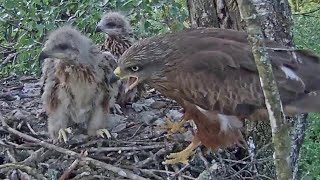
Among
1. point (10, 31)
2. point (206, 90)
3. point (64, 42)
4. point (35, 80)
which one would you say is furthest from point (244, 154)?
point (10, 31)

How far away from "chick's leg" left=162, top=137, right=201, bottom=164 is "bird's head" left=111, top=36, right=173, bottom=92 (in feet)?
1.77

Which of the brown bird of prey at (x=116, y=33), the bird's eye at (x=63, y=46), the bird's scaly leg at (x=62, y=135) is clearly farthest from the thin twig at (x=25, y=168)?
the brown bird of prey at (x=116, y=33)

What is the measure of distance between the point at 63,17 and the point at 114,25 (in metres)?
0.87

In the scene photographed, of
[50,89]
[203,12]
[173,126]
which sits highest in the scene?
[203,12]

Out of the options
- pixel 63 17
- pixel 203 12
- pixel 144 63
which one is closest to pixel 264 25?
pixel 203 12

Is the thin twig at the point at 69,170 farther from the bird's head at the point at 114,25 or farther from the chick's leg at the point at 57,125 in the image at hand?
the bird's head at the point at 114,25

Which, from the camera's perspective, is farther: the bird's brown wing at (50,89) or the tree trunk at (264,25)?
the bird's brown wing at (50,89)

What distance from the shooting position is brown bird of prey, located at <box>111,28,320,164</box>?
3.94 metres

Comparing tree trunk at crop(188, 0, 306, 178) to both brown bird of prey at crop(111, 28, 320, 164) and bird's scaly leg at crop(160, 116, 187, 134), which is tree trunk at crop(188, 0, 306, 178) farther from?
bird's scaly leg at crop(160, 116, 187, 134)

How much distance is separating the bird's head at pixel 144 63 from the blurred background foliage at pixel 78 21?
0.98m

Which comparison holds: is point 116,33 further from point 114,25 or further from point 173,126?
point 173,126

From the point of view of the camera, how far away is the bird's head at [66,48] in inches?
180

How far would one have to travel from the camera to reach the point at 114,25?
5.79 metres

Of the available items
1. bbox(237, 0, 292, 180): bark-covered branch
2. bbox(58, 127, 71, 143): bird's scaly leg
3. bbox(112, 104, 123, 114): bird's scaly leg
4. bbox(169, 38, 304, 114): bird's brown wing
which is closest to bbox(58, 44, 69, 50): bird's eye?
bbox(58, 127, 71, 143): bird's scaly leg
